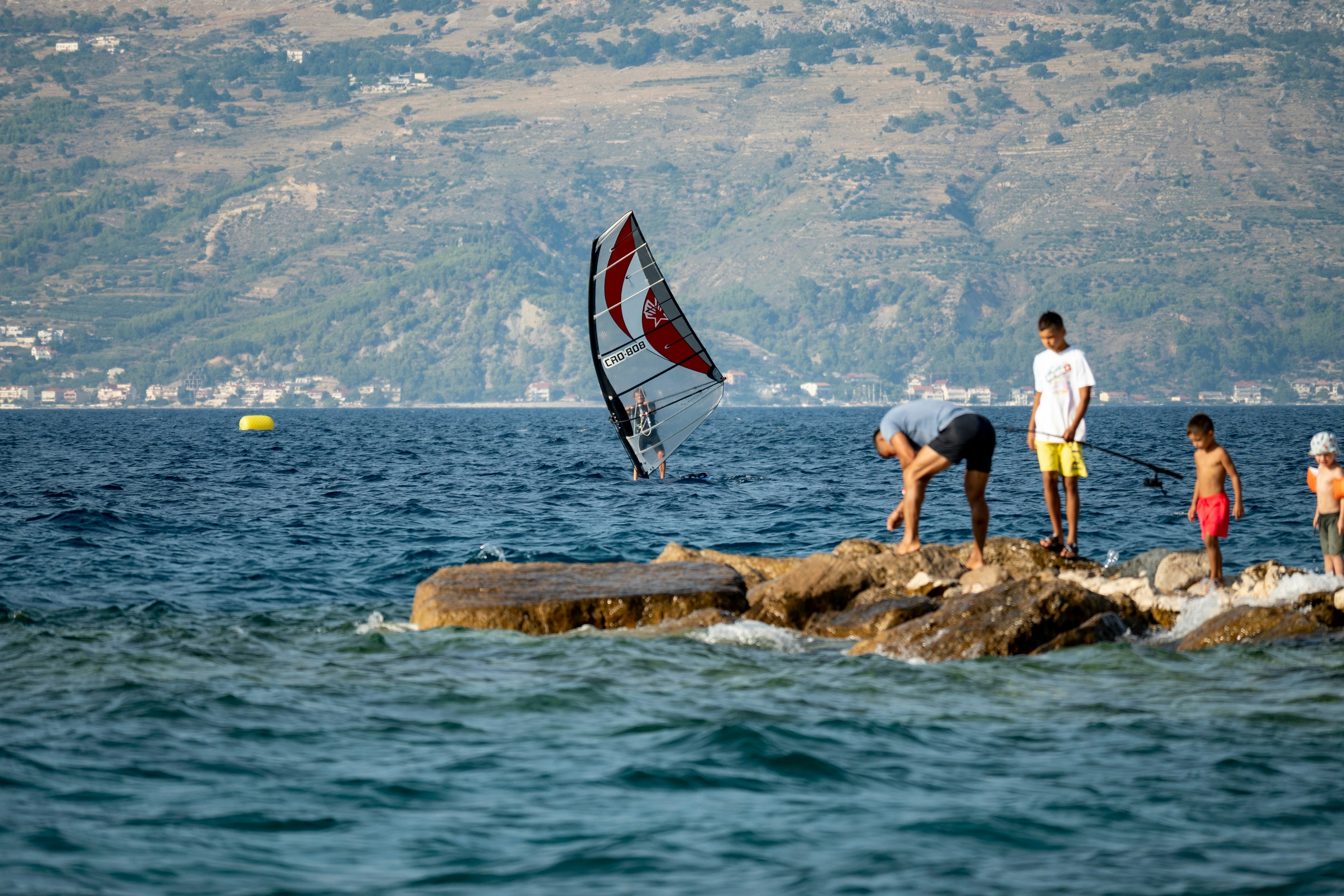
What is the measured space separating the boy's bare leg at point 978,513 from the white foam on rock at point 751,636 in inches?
83.7

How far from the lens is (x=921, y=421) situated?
39.3ft

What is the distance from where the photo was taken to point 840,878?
623 centimetres

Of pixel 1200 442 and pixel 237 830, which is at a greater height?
pixel 1200 442

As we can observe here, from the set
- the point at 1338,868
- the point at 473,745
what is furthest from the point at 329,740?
the point at 1338,868

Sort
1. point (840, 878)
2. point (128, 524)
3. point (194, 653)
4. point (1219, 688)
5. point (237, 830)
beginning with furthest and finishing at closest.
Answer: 1. point (128, 524)
2. point (194, 653)
3. point (1219, 688)
4. point (237, 830)
5. point (840, 878)

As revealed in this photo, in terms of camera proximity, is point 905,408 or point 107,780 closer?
point 107,780

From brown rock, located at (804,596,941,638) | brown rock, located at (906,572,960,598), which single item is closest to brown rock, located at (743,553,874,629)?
brown rock, located at (804,596,941,638)

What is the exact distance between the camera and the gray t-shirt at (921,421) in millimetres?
11883

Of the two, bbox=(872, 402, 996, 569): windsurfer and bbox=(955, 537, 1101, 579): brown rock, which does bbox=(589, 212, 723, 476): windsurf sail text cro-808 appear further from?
bbox=(872, 402, 996, 569): windsurfer

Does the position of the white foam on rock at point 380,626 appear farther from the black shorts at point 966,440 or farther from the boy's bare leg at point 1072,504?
the boy's bare leg at point 1072,504

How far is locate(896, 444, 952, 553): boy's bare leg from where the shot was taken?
11789mm

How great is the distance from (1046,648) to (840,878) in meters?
5.50

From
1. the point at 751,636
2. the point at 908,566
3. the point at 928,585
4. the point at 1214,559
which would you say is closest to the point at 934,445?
the point at 928,585

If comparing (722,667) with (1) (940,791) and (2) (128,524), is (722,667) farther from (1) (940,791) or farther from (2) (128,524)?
(2) (128,524)
